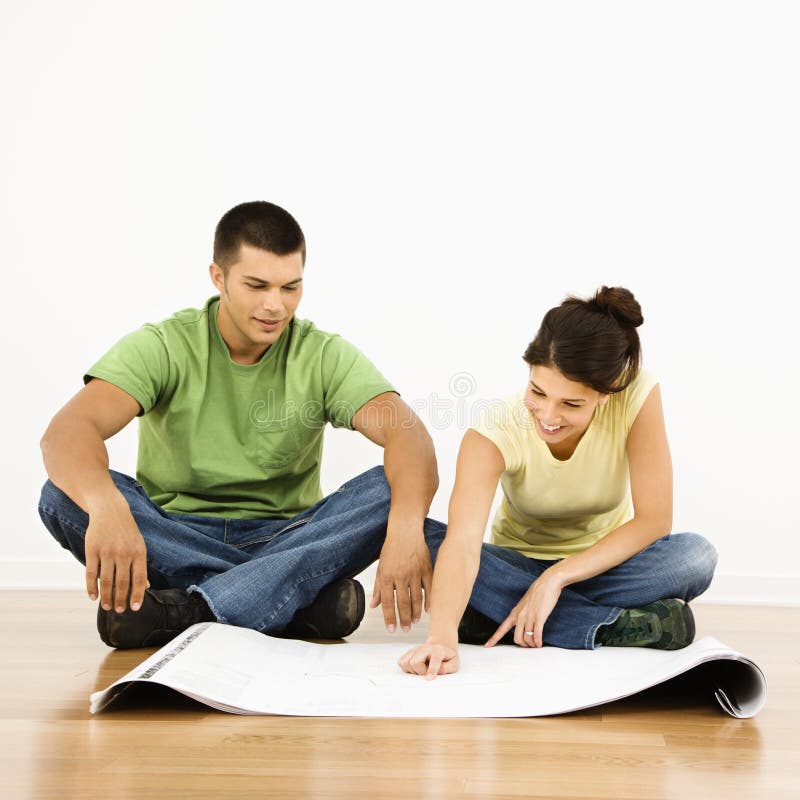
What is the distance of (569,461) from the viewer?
1916 mm

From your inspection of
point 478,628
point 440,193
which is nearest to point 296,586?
point 478,628

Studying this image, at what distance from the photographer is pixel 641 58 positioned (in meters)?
2.93

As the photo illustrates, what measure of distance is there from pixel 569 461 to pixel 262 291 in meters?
0.74

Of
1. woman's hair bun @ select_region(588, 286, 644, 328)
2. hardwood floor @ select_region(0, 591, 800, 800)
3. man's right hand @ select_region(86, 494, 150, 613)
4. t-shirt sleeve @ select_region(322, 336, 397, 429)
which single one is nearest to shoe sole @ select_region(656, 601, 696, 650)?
hardwood floor @ select_region(0, 591, 800, 800)

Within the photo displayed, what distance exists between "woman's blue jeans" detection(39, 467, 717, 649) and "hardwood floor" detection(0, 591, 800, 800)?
0.96 feet

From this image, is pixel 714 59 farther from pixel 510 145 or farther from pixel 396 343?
pixel 396 343

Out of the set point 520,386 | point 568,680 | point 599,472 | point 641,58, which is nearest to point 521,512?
point 599,472

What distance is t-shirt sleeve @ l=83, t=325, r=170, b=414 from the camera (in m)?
2.11

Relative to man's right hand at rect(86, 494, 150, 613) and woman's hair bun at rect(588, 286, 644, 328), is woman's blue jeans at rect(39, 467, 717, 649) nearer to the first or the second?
man's right hand at rect(86, 494, 150, 613)

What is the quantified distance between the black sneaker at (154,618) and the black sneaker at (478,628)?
1.60 feet

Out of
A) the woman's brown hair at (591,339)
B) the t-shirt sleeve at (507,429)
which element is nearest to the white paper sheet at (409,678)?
the t-shirt sleeve at (507,429)

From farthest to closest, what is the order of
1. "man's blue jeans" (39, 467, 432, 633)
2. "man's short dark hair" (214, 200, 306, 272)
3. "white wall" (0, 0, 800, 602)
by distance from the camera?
"white wall" (0, 0, 800, 602) < "man's short dark hair" (214, 200, 306, 272) < "man's blue jeans" (39, 467, 432, 633)

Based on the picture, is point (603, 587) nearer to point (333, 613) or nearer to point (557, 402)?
point (557, 402)

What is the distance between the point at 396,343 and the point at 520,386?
14.6 inches
